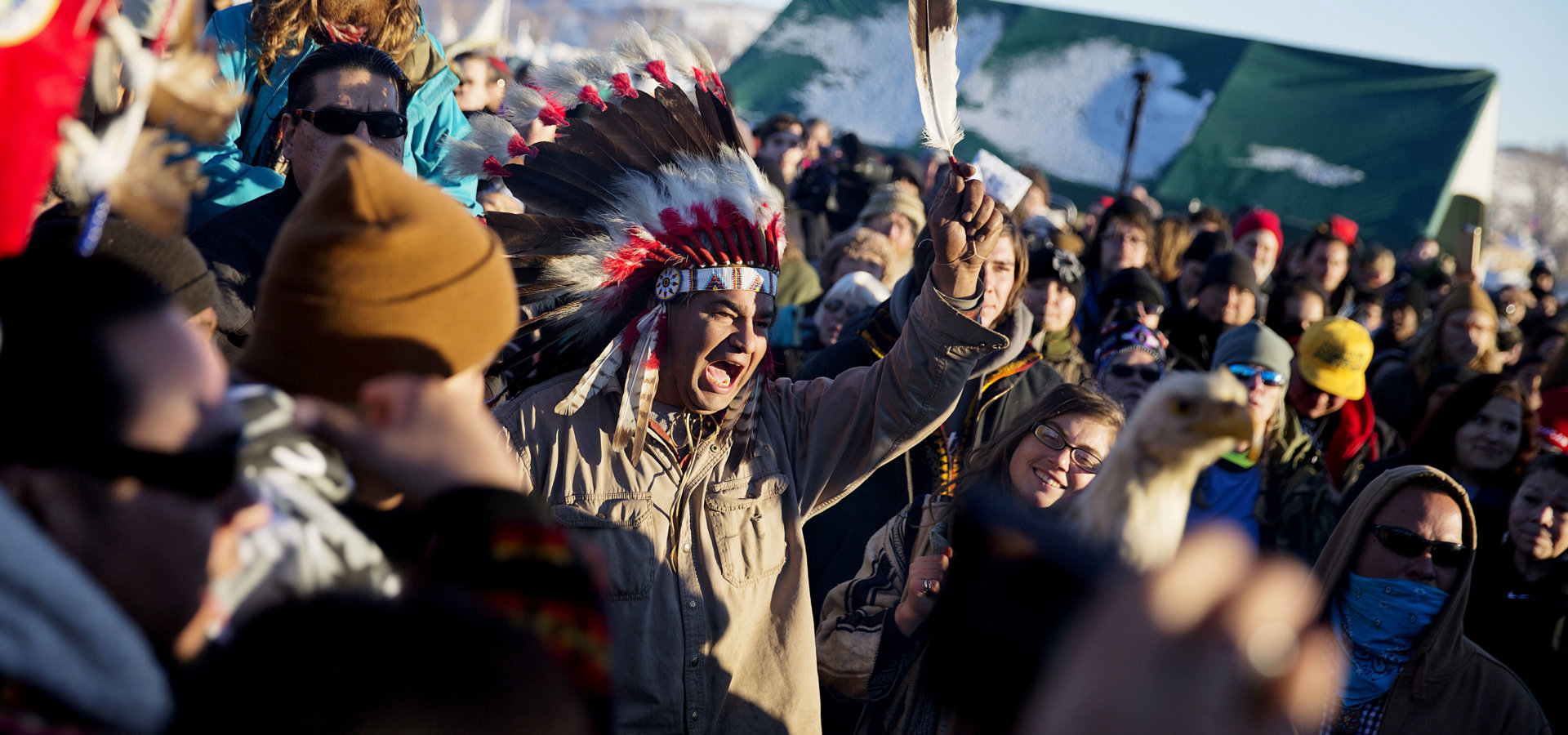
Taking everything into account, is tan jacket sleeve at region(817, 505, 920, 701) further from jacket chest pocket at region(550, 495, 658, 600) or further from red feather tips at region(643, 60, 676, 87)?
red feather tips at region(643, 60, 676, 87)

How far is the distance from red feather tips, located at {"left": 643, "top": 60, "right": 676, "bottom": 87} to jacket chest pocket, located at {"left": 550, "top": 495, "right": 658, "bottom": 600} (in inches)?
40.6

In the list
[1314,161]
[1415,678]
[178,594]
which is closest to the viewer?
[178,594]

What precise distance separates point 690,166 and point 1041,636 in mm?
1696

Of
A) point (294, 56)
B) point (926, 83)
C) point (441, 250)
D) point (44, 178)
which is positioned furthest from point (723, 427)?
point (294, 56)

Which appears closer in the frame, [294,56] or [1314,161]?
[294,56]

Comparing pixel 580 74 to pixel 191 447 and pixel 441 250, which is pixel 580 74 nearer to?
pixel 441 250

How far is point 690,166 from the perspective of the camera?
2.57 meters

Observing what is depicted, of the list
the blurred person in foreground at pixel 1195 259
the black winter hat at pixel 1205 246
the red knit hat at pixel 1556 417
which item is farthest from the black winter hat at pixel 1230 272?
the red knit hat at pixel 1556 417

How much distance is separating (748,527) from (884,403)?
424 millimetres

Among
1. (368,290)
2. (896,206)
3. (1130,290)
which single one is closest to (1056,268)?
(1130,290)

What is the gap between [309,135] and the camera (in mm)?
2889

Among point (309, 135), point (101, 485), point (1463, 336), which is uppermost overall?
point (101, 485)

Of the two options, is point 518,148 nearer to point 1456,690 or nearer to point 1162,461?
point 1162,461

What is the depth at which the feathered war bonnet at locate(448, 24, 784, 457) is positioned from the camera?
2539mm
